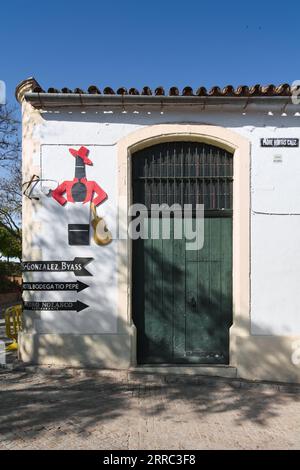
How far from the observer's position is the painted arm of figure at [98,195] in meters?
6.60

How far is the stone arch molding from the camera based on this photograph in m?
6.52

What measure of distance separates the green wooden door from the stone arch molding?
8.4 inches

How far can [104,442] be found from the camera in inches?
165

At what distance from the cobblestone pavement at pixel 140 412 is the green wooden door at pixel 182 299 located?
1.77ft

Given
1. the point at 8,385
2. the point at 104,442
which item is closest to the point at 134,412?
the point at 104,442

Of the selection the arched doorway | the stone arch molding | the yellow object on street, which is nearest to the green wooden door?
the arched doorway

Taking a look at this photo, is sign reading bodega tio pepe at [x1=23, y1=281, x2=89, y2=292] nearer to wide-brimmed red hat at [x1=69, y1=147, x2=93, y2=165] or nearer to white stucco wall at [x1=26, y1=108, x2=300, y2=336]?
white stucco wall at [x1=26, y1=108, x2=300, y2=336]

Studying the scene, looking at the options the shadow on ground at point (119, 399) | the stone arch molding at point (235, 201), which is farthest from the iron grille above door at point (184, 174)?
the shadow on ground at point (119, 399)

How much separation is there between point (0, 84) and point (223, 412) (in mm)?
6547

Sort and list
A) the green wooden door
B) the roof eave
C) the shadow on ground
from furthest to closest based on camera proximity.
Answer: the green wooden door, the roof eave, the shadow on ground

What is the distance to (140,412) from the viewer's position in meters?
5.05

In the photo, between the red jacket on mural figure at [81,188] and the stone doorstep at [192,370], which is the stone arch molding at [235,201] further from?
the red jacket on mural figure at [81,188]

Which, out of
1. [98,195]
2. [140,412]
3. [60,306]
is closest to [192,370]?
[140,412]
